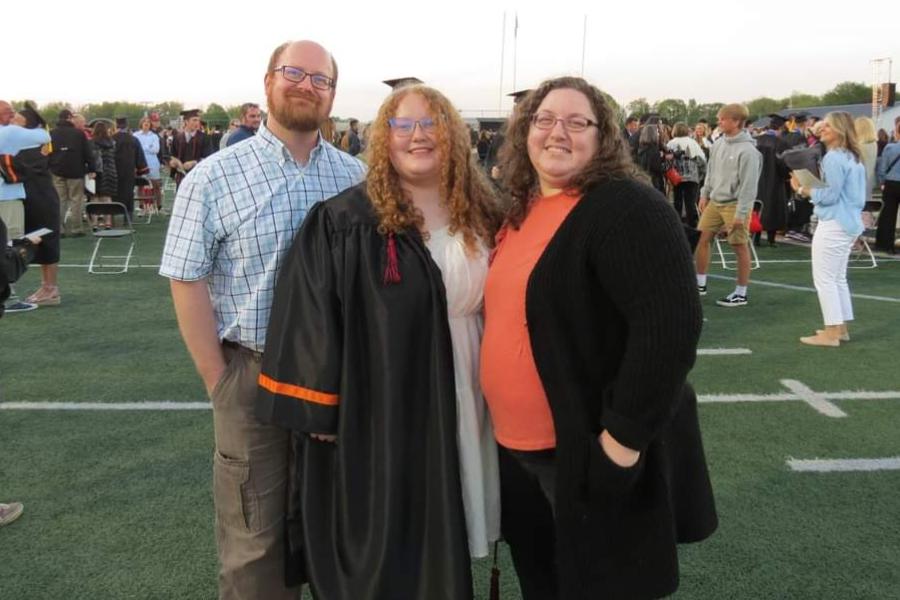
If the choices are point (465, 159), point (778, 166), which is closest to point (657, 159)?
point (778, 166)

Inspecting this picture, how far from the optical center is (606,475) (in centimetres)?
183

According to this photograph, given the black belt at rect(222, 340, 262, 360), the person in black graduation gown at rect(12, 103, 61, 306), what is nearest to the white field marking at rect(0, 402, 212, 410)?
the black belt at rect(222, 340, 262, 360)

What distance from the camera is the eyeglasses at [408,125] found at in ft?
7.02

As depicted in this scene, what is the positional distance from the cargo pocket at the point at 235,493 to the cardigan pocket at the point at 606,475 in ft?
3.38

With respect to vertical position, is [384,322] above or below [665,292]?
below

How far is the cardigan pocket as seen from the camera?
183 centimetres

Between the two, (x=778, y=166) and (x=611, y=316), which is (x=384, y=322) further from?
(x=778, y=166)

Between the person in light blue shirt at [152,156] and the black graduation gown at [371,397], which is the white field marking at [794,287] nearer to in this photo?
the black graduation gown at [371,397]

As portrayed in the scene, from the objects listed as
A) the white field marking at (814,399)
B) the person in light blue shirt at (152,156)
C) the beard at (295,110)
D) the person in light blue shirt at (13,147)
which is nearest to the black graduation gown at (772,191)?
the white field marking at (814,399)

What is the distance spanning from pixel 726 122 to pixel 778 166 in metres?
5.26

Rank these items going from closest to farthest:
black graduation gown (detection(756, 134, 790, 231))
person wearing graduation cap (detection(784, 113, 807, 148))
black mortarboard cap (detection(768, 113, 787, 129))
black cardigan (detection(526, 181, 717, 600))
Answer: black cardigan (detection(526, 181, 717, 600))
black graduation gown (detection(756, 134, 790, 231))
person wearing graduation cap (detection(784, 113, 807, 148))
black mortarboard cap (detection(768, 113, 787, 129))

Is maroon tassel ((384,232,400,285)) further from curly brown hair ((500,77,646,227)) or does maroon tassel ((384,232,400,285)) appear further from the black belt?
the black belt

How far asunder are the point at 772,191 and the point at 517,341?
1111cm

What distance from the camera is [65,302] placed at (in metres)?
7.82
